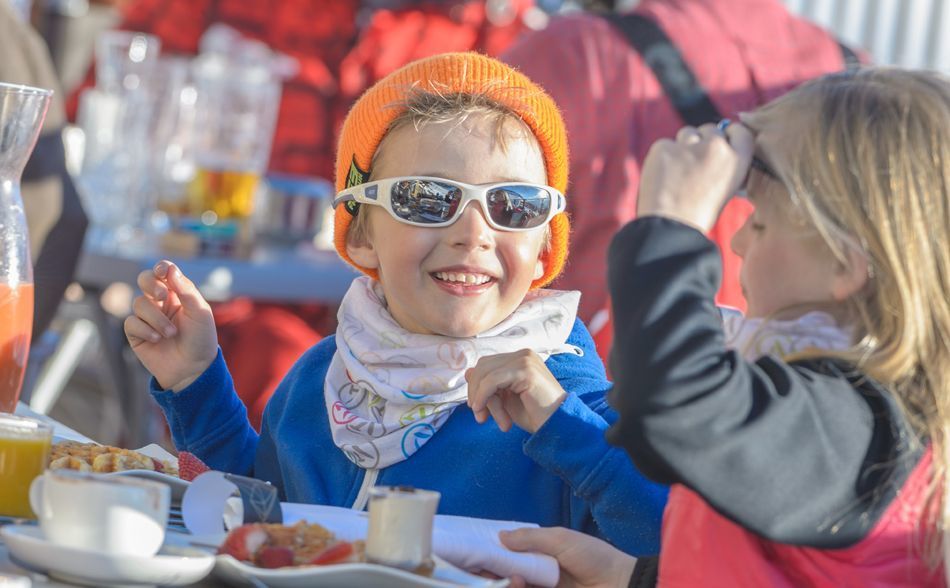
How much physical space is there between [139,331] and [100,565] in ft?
2.82

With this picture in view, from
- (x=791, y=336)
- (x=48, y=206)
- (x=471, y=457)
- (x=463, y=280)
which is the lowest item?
(x=48, y=206)

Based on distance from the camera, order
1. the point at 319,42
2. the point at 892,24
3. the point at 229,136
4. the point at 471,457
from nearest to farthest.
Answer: the point at 471,457, the point at 229,136, the point at 319,42, the point at 892,24

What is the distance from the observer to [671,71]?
3369 mm

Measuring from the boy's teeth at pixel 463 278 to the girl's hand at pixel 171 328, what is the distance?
0.37m

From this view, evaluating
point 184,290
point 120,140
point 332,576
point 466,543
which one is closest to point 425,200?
point 184,290

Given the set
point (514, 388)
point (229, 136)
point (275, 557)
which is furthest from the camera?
point (229, 136)

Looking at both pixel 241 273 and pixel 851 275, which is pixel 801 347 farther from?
pixel 241 273

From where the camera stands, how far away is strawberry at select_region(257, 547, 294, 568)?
131 cm

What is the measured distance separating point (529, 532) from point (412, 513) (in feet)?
0.86

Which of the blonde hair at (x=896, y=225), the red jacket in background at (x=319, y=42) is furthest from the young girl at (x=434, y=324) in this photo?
the red jacket in background at (x=319, y=42)

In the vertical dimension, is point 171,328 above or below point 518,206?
below

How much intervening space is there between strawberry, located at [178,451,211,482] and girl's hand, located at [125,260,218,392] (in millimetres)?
413

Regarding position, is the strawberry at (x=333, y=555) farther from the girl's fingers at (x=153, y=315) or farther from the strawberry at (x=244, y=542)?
the girl's fingers at (x=153, y=315)

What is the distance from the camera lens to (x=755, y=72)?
3391 mm
